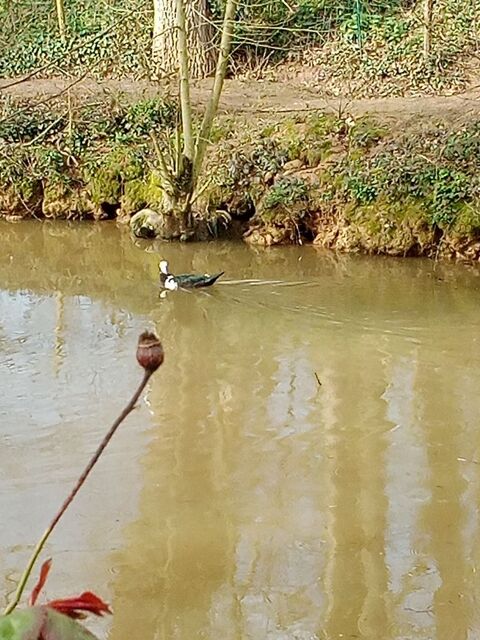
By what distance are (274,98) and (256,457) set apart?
11.0 metres

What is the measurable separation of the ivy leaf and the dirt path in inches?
496

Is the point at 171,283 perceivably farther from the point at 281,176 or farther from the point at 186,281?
the point at 281,176

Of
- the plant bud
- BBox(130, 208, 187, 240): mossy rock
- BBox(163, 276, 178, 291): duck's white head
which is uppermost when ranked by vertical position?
the plant bud

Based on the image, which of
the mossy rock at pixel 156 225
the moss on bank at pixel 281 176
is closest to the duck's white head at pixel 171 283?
the mossy rock at pixel 156 225

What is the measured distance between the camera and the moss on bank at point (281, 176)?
11.5 m

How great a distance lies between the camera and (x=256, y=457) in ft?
19.0

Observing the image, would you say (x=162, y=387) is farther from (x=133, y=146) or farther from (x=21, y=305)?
(x=133, y=146)

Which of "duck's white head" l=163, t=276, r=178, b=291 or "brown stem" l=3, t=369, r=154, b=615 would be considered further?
"duck's white head" l=163, t=276, r=178, b=291

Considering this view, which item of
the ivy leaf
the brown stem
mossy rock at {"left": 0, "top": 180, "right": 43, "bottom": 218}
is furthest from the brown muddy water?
mossy rock at {"left": 0, "top": 180, "right": 43, "bottom": 218}

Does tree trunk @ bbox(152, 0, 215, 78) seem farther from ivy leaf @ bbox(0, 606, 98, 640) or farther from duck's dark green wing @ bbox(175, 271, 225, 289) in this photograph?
ivy leaf @ bbox(0, 606, 98, 640)

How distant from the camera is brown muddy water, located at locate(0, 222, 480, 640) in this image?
4.32 m

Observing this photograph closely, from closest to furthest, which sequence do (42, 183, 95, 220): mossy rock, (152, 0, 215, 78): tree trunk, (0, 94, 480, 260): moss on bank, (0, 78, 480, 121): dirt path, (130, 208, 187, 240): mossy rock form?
(0, 94, 480, 260): moss on bank → (130, 208, 187, 240): mossy rock → (0, 78, 480, 121): dirt path → (42, 183, 95, 220): mossy rock → (152, 0, 215, 78): tree trunk

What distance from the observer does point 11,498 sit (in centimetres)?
523

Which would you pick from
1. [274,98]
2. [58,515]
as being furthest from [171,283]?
[58,515]
